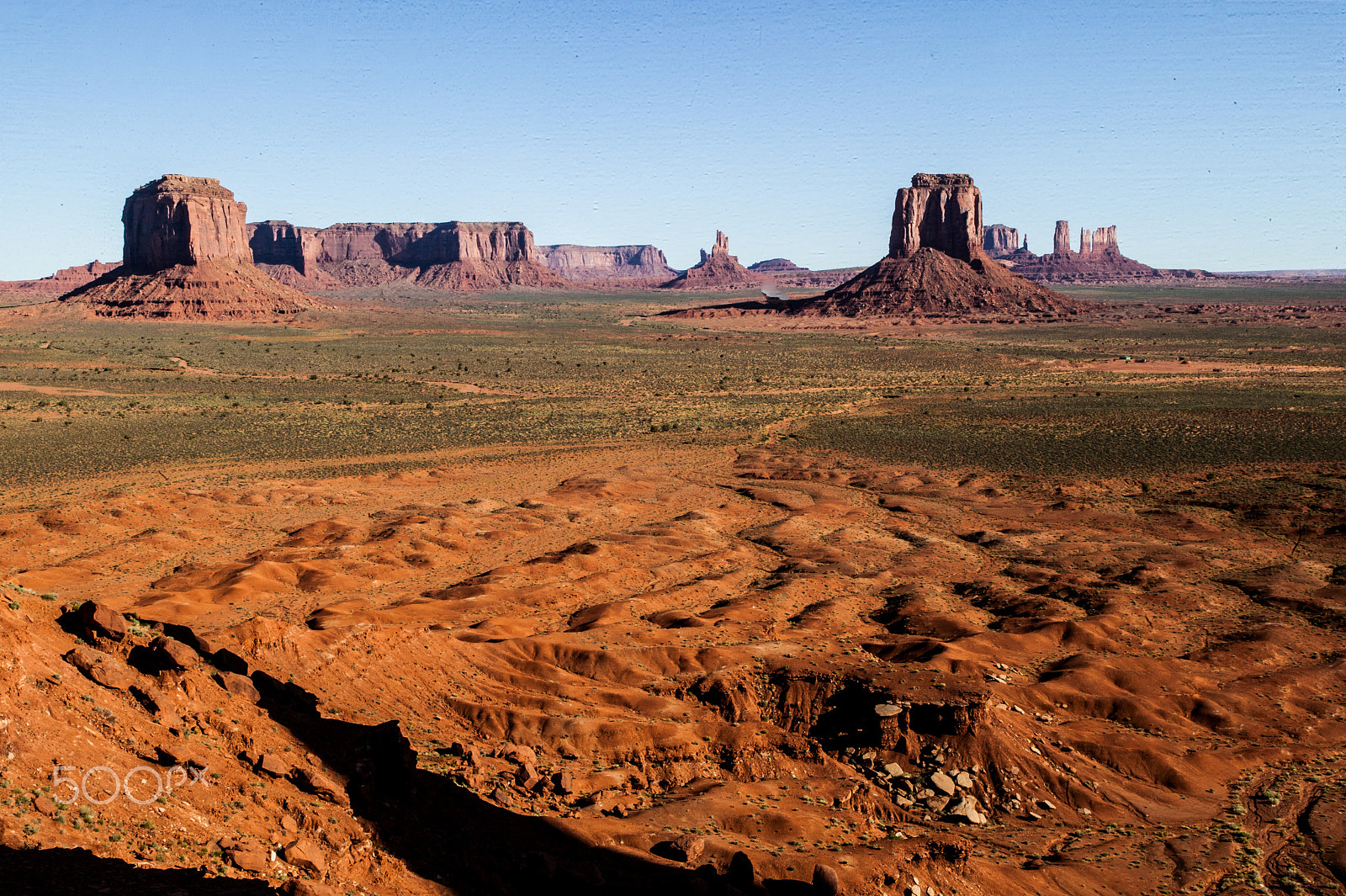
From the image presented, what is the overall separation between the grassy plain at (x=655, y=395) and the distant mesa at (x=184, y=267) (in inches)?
596

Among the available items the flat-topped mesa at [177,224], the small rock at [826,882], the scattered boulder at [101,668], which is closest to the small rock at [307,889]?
the scattered boulder at [101,668]

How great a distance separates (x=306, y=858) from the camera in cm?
1133

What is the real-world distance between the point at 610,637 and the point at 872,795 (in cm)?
722

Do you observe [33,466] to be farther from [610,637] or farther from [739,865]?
[739,865]

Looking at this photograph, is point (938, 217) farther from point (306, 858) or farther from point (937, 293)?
point (306, 858)

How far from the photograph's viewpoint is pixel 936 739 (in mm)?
17094

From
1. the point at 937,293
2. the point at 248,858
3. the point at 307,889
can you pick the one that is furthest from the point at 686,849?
the point at 937,293

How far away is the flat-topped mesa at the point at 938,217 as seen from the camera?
166 meters

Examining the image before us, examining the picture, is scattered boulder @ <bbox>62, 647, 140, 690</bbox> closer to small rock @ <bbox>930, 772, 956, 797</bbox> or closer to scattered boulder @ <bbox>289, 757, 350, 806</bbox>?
scattered boulder @ <bbox>289, 757, 350, 806</bbox>

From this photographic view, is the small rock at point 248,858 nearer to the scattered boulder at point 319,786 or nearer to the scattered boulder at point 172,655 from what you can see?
the scattered boulder at point 319,786

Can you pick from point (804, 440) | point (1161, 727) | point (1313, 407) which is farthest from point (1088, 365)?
point (1161, 727)

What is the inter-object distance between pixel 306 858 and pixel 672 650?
10115mm

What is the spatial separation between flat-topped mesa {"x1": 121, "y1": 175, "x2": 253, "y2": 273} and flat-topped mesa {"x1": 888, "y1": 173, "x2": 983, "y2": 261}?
10844cm

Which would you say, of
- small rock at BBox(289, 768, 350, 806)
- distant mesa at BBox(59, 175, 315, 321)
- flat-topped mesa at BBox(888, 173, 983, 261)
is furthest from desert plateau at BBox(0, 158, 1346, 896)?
flat-topped mesa at BBox(888, 173, 983, 261)
